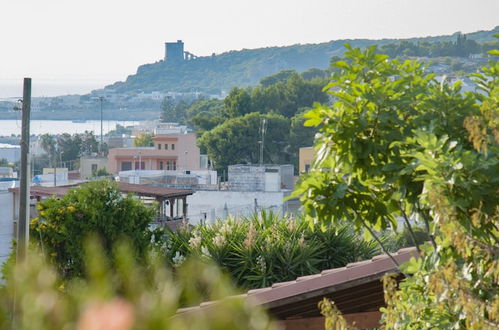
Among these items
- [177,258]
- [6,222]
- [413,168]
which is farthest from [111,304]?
[6,222]

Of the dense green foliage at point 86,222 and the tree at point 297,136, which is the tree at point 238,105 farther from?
the dense green foliage at point 86,222

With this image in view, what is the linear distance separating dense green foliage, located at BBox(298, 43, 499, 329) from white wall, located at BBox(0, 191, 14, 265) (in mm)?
20928

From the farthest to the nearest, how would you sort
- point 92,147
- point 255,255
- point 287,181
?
point 92,147 < point 287,181 < point 255,255

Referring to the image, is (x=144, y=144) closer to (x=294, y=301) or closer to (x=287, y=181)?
(x=287, y=181)

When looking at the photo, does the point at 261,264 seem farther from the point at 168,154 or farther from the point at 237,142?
the point at 168,154

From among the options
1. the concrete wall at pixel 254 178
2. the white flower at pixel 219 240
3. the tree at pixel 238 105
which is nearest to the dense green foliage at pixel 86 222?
the white flower at pixel 219 240

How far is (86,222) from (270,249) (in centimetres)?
483

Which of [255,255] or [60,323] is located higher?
[60,323]

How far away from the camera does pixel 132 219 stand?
1617 centimetres

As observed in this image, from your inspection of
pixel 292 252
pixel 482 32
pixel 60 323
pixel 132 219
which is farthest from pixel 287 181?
pixel 482 32

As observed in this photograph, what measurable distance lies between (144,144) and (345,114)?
9337cm

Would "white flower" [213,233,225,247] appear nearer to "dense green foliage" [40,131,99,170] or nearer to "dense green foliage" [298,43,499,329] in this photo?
"dense green foliage" [298,43,499,329]

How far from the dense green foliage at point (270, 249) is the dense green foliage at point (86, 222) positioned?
242 cm

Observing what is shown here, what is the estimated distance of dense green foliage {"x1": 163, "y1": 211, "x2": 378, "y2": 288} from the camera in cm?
1216
